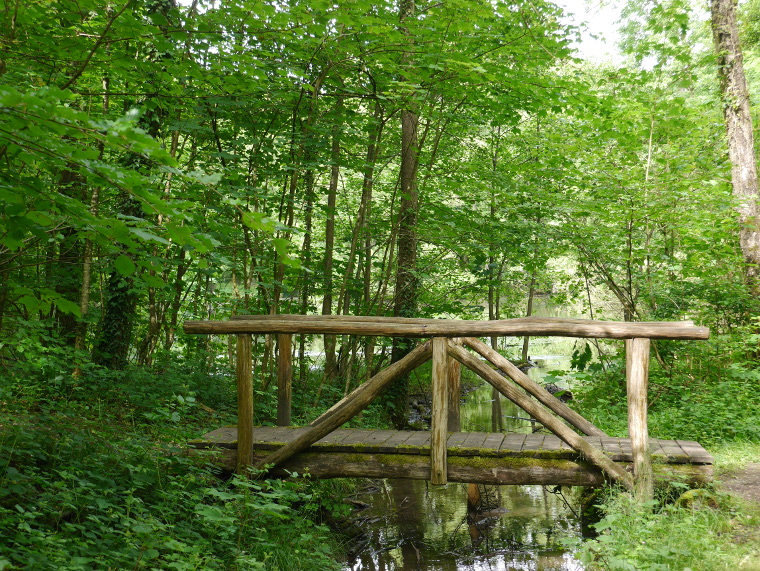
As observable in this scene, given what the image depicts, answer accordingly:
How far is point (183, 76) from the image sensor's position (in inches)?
208

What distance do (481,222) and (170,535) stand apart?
296 inches

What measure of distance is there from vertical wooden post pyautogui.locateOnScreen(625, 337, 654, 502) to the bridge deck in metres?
0.22

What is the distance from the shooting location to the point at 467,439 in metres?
5.14

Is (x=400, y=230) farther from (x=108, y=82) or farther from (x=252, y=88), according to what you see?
(x=108, y=82)

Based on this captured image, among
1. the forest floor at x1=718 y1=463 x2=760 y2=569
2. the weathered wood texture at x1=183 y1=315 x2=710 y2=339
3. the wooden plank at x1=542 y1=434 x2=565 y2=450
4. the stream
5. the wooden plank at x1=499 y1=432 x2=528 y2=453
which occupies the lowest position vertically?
the stream

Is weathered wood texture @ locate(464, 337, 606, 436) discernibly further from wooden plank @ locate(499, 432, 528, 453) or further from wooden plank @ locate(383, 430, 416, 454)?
wooden plank @ locate(383, 430, 416, 454)

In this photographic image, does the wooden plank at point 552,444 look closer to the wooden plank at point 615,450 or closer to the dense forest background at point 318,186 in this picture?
the wooden plank at point 615,450

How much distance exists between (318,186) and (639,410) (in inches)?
228

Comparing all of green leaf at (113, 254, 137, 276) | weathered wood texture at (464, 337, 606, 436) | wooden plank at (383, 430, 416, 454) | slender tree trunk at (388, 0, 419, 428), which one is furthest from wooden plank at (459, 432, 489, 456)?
slender tree trunk at (388, 0, 419, 428)

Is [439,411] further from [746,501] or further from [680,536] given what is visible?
[746,501]

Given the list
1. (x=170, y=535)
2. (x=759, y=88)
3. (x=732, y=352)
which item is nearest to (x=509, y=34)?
(x=732, y=352)

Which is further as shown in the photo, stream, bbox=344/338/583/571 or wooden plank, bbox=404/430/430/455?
stream, bbox=344/338/583/571

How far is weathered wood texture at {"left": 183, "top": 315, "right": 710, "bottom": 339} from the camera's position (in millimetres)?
4223

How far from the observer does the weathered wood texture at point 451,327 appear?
422cm
